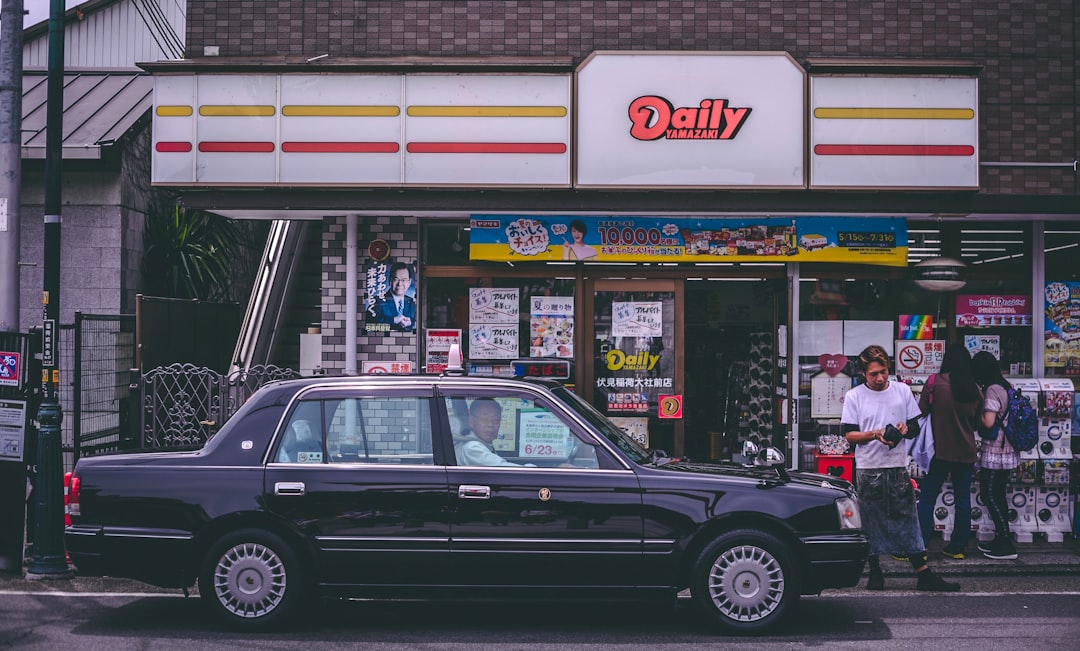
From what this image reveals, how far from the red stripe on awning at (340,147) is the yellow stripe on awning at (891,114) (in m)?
4.10

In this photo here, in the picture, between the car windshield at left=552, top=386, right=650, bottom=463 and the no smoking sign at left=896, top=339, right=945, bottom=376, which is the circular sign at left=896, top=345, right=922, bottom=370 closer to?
the no smoking sign at left=896, top=339, right=945, bottom=376

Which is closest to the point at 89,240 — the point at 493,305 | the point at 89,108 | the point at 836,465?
the point at 89,108

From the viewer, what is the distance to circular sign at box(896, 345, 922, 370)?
11.0 metres

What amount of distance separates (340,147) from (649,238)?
318 cm

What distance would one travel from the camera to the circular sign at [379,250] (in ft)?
36.1

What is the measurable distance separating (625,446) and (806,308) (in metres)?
4.47

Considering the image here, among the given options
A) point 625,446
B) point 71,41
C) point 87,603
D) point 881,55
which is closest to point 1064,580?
point 625,446

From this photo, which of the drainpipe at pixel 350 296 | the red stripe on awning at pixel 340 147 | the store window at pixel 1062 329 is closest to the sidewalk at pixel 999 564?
the store window at pixel 1062 329

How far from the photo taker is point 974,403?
884 cm

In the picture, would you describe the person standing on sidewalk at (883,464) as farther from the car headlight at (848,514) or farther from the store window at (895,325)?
the store window at (895,325)

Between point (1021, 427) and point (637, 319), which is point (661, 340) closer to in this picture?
point (637, 319)

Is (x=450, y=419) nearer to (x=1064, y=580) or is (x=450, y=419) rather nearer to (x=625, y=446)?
(x=625, y=446)

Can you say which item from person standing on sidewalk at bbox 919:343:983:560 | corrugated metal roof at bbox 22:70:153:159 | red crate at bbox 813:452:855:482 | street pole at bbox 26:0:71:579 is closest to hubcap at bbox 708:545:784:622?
person standing on sidewalk at bbox 919:343:983:560

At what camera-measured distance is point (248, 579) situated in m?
6.73
